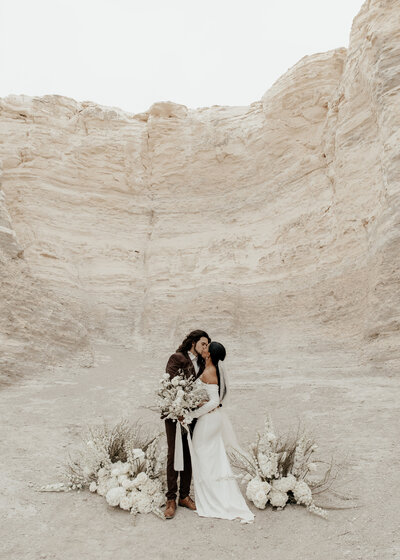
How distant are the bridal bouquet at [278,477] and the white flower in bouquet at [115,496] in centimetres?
134

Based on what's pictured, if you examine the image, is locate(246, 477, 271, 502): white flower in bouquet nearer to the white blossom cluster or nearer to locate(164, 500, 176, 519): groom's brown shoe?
locate(164, 500, 176, 519): groom's brown shoe

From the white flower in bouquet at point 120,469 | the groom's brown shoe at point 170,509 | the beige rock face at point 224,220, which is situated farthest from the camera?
the beige rock face at point 224,220

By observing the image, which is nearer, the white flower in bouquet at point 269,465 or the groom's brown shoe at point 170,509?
the groom's brown shoe at point 170,509

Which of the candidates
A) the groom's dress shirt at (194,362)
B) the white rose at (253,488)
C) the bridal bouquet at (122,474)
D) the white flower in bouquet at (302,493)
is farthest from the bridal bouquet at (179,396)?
the white flower in bouquet at (302,493)

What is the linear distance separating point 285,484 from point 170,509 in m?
1.22

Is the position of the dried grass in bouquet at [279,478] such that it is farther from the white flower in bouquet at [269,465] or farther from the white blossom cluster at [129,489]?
the white blossom cluster at [129,489]

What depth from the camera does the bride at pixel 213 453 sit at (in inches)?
182

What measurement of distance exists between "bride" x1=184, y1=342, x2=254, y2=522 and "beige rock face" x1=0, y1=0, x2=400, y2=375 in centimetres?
674

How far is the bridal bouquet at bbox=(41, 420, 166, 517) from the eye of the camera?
15.4ft

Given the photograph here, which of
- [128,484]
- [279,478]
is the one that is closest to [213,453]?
[279,478]

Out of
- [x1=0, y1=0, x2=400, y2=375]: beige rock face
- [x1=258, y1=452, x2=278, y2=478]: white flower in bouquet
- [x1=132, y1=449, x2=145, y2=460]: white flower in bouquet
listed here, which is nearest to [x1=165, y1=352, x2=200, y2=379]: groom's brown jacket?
[x1=132, y1=449, x2=145, y2=460]: white flower in bouquet

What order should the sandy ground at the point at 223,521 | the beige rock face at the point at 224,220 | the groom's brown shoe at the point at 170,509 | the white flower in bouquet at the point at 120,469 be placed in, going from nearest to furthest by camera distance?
the sandy ground at the point at 223,521
the groom's brown shoe at the point at 170,509
the white flower in bouquet at the point at 120,469
the beige rock face at the point at 224,220

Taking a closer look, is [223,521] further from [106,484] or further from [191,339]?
[191,339]

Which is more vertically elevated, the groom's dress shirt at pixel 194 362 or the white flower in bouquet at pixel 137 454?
the groom's dress shirt at pixel 194 362
